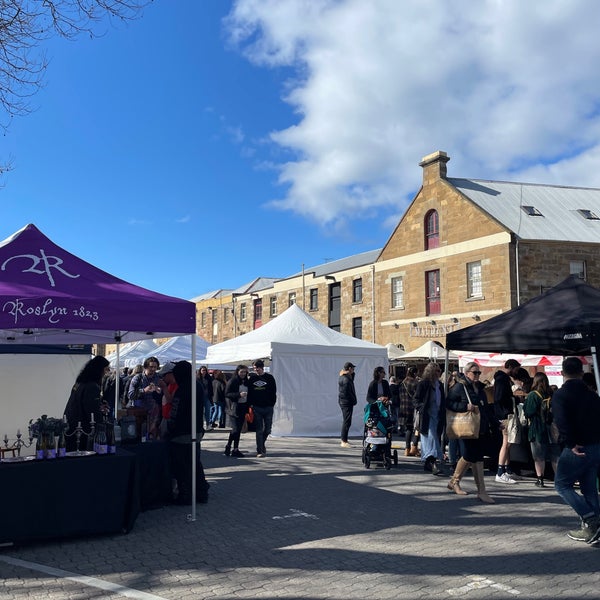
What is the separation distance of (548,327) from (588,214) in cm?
2313

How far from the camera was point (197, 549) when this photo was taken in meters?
5.55

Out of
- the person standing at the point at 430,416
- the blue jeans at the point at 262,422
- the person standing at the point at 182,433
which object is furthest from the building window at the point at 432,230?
the person standing at the point at 182,433

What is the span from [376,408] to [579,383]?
15.7ft

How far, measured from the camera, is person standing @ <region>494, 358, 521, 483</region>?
9.07 meters

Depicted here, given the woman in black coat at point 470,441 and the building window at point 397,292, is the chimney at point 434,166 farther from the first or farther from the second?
the woman in black coat at point 470,441

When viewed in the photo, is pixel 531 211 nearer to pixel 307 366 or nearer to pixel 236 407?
pixel 307 366

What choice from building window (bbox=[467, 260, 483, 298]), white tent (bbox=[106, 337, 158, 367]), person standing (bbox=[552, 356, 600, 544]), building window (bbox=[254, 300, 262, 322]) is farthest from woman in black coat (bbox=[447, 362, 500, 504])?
building window (bbox=[254, 300, 262, 322])

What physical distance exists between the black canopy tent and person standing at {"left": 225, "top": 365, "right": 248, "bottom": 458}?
3.96 metres

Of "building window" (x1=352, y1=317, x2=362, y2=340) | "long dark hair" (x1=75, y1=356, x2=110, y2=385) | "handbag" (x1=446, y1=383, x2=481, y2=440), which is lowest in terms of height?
"handbag" (x1=446, y1=383, x2=481, y2=440)

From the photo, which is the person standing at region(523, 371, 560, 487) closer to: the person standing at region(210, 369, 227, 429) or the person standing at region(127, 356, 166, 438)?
the person standing at region(127, 356, 166, 438)

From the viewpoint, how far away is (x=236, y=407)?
37.7 feet

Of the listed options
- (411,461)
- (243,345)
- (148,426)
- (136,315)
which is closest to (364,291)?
(243,345)

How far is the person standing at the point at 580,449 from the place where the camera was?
18.4ft

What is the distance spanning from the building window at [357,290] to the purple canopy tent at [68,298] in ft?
92.6
